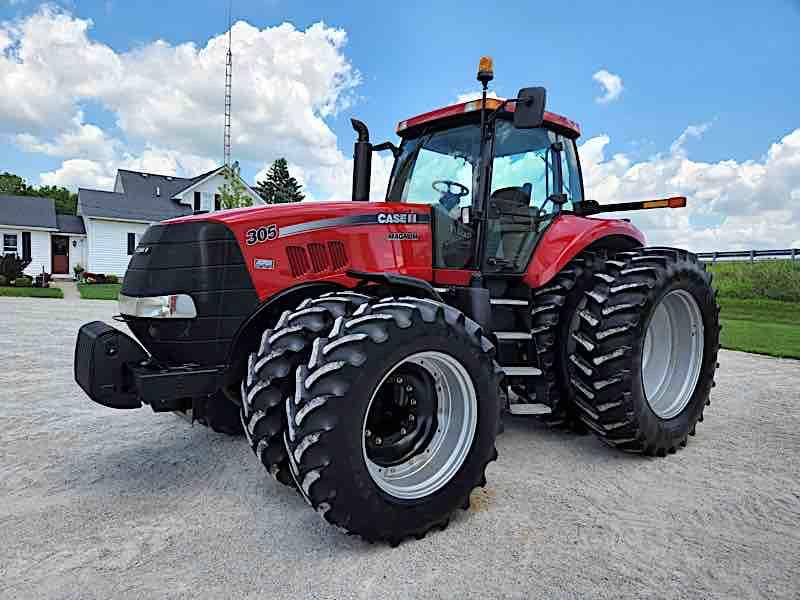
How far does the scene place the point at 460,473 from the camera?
3076 millimetres

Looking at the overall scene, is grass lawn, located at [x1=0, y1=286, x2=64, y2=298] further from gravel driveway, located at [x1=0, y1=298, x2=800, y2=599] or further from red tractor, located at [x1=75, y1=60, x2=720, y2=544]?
red tractor, located at [x1=75, y1=60, x2=720, y2=544]

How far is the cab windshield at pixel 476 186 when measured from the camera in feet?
13.7

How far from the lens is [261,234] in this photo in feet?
10.7

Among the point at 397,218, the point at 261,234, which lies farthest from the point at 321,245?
the point at 397,218

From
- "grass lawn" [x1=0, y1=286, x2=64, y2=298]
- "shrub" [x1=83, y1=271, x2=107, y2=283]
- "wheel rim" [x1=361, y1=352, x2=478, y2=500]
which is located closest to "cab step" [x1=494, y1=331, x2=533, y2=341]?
"wheel rim" [x1=361, y1=352, x2=478, y2=500]

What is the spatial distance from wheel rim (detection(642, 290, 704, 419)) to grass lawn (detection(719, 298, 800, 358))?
5621 mm

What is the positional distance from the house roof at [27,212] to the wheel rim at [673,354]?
29622 millimetres

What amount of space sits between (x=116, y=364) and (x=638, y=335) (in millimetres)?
3107

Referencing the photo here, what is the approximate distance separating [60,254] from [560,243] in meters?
30.5

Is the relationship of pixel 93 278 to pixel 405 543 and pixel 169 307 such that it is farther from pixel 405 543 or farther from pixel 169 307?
pixel 405 543

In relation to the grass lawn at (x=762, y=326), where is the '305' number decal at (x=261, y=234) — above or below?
above

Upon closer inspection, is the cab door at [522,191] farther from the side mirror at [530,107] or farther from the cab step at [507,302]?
the side mirror at [530,107]

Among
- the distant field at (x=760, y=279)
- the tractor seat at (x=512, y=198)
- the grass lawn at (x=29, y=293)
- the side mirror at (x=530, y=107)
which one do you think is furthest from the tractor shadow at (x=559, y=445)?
the grass lawn at (x=29, y=293)

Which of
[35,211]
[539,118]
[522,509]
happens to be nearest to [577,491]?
[522,509]
